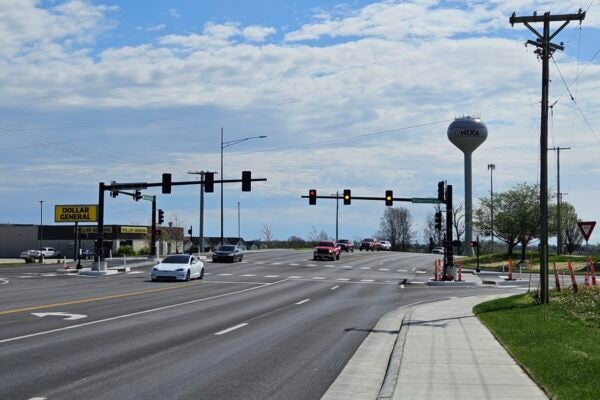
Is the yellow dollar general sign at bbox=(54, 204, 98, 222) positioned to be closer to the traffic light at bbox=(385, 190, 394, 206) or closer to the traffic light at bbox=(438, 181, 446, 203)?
the traffic light at bbox=(385, 190, 394, 206)

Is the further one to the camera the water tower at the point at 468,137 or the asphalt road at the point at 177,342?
the water tower at the point at 468,137

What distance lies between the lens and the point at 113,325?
1605 centimetres

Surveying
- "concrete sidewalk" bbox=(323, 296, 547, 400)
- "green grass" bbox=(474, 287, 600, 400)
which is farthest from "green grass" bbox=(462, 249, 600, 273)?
"concrete sidewalk" bbox=(323, 296, 547, 400)

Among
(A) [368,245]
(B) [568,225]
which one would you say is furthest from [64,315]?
(B) [568,225]

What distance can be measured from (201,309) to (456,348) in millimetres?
10144

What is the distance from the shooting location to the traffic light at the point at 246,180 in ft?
141

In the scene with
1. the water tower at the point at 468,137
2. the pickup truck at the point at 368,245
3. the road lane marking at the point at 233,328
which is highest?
the water tower at the point at 468,137

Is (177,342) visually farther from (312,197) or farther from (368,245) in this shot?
(368,245)

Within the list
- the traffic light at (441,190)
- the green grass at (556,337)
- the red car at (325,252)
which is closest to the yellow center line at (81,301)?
the green grass at (556,337)

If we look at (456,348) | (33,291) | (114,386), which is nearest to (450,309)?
(456,348)

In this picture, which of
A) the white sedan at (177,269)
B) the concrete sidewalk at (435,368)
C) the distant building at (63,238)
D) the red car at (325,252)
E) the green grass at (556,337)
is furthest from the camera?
the distant building at (63,238)

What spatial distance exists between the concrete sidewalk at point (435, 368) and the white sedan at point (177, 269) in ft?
69.9

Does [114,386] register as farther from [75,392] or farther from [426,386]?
[426,386]

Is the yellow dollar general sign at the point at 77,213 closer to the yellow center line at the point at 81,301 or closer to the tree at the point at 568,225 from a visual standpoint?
the yellow center line at the point at 81,301
